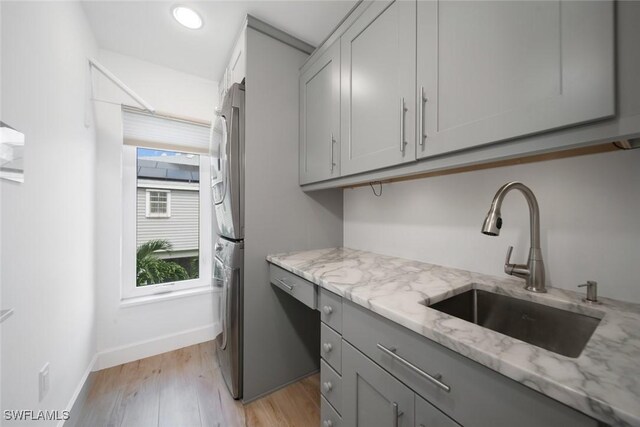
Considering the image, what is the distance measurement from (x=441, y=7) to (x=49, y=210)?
1.89 metres

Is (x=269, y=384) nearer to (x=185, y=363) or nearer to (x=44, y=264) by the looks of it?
(x=185, y=363)

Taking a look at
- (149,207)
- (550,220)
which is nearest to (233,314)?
(149,207)

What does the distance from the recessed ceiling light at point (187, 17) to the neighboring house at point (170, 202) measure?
106 cm

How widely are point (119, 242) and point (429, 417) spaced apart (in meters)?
2.33

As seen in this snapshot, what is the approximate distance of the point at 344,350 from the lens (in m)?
0.96

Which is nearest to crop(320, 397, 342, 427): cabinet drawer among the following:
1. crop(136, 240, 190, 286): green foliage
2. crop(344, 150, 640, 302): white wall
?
crop(344, 150, 640, 302): white wall

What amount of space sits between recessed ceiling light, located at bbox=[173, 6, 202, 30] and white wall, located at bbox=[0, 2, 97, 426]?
536mm

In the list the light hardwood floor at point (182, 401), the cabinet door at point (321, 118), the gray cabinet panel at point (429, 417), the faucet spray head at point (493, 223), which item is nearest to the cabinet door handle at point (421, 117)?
the faucet spray head at point (493, 223)

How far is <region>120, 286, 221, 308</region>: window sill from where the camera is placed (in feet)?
6.36

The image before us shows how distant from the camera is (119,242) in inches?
75.5

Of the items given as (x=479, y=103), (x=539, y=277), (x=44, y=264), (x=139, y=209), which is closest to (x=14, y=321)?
(x=44, y=264)

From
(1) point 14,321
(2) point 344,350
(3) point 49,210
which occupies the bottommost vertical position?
(2) point 344,350

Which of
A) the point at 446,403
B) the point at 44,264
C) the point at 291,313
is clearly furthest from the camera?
the point at 291,313

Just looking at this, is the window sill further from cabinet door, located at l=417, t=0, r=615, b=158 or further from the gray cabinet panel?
cabinet door, located at l=417, t=0, r=615, b=158
